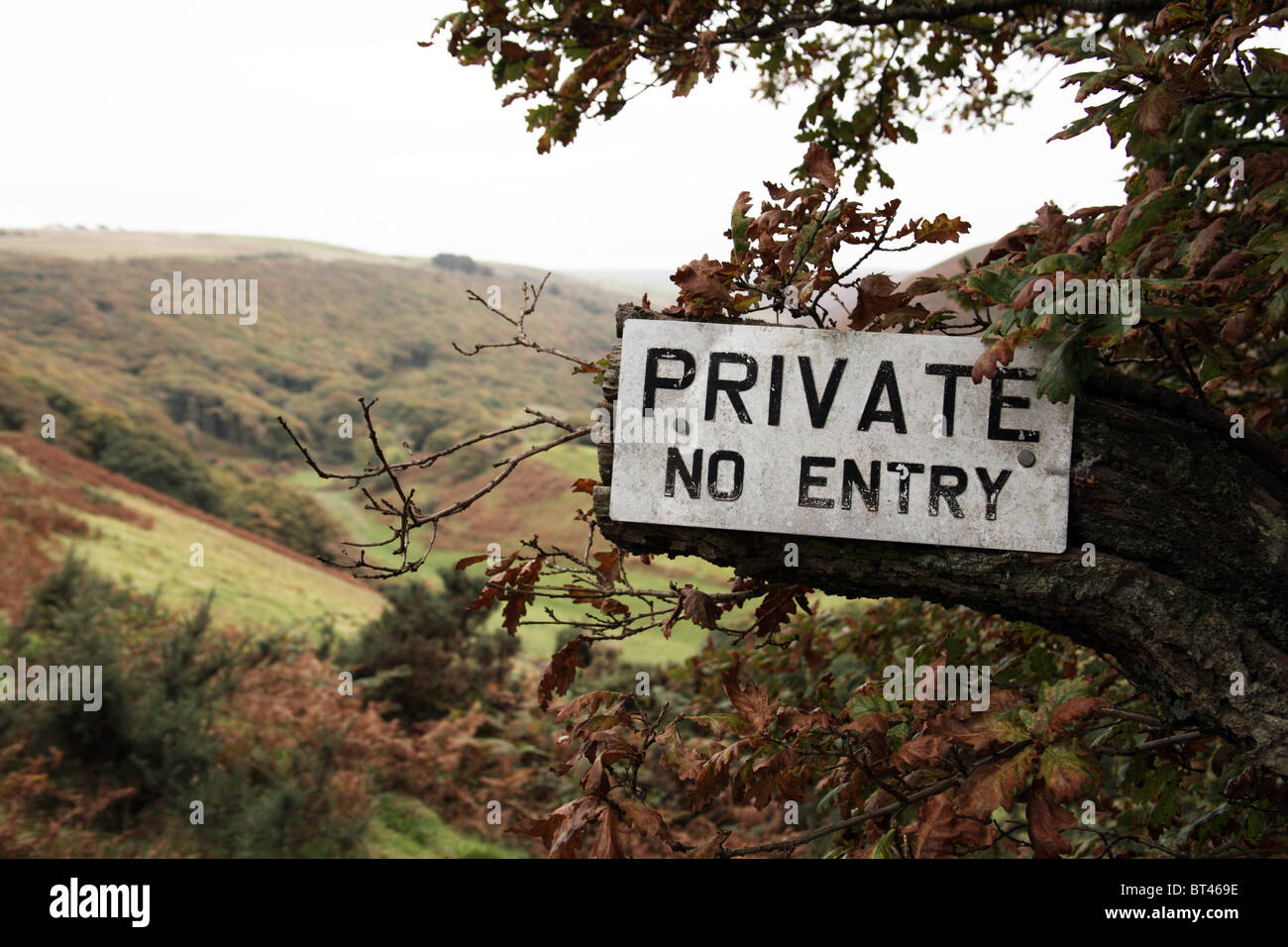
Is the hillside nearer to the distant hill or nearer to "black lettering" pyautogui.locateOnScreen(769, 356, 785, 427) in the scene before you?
the distant hill

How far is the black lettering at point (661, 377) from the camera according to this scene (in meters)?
1.88

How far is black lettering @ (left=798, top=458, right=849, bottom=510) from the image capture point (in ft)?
6.07

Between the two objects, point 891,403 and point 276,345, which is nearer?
point 891,403

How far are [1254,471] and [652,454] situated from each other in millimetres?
1263

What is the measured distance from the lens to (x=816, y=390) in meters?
1.88

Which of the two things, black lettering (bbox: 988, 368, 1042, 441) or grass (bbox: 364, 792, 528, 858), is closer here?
black lettering (bbox: 988, 368, 1042, 441)

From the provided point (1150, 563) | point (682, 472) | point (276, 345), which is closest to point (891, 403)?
point (682, 472)

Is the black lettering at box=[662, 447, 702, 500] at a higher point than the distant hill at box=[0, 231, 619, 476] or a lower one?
lower

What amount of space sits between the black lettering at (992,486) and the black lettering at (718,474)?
495 mm

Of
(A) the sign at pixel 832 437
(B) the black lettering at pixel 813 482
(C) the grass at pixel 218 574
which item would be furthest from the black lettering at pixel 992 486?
(C) the grass at pixel 218 574

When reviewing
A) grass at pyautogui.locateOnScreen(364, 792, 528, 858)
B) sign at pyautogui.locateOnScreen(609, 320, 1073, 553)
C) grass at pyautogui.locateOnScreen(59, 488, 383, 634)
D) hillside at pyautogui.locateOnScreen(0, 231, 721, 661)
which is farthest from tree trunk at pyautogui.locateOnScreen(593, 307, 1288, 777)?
grass at pyautogui.locateOnScreen(59, 488, 383, 634)

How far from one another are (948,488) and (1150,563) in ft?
1.40

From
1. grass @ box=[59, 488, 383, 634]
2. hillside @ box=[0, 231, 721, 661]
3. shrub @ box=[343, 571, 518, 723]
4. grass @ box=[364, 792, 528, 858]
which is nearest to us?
grass @ box=[364, 792, 528, 858]

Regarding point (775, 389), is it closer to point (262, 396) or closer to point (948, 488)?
point (948, 488)
